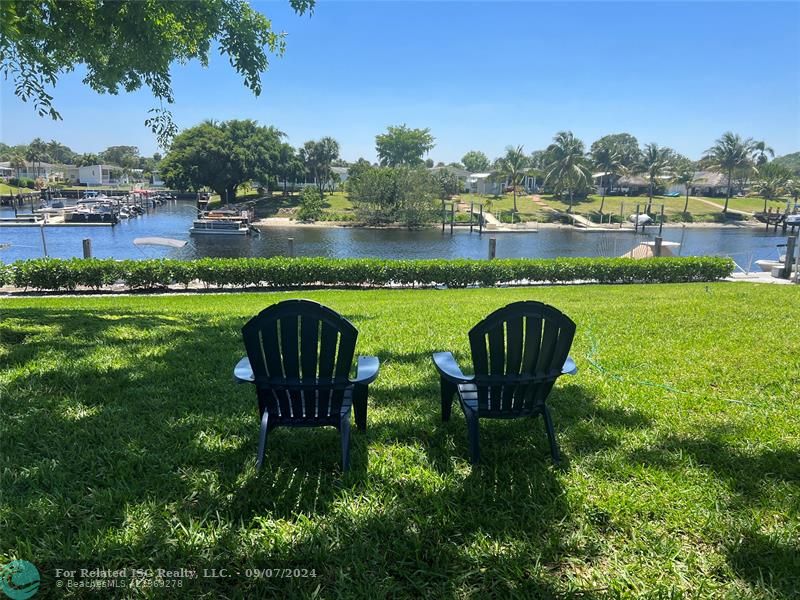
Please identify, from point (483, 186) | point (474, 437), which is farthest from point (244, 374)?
point (483, 186)

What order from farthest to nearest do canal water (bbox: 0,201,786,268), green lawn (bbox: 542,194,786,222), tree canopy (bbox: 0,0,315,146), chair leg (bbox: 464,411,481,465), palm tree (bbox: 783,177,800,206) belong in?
palm tree (bbox: 783,177,800,206) < green lawn (bbox: 542,194,786,222) < canal water (bbox: 0,201,786,268) < tree canopy (bbox: 0,0,315,146) < chair leg (bbox: 464,411,481,465)

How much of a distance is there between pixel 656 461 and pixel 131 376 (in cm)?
351

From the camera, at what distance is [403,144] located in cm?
8369

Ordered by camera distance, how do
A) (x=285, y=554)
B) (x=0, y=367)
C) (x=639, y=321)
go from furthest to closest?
(x=639, y=321) → (x=0, y=367) → (x=285, y=554)

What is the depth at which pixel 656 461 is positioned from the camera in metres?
2.58

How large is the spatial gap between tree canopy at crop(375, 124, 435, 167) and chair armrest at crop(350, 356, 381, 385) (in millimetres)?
83718

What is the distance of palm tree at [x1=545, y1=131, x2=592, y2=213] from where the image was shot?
55750 millimetres

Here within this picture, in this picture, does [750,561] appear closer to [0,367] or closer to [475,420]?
[475,420]

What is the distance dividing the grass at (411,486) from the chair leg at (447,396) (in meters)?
0.08

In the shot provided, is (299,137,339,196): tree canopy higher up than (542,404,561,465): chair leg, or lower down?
higher up

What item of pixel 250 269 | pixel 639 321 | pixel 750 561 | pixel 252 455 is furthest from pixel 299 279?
pixel 750 561

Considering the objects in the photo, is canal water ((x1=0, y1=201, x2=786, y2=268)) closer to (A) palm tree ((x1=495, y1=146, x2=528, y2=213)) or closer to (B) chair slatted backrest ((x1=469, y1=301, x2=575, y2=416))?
(A) palm tree ((x1=495, y1=146, x2=528, y2=213))

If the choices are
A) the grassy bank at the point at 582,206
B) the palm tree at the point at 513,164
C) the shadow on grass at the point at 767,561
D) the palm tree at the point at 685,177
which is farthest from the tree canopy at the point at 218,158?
the shadow on grass at the point at 767,561

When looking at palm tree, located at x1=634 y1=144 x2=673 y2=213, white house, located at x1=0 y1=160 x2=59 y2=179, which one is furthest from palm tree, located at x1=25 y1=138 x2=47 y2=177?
palm tree, located at x1=634 y1=144 x2=673 y2=213
